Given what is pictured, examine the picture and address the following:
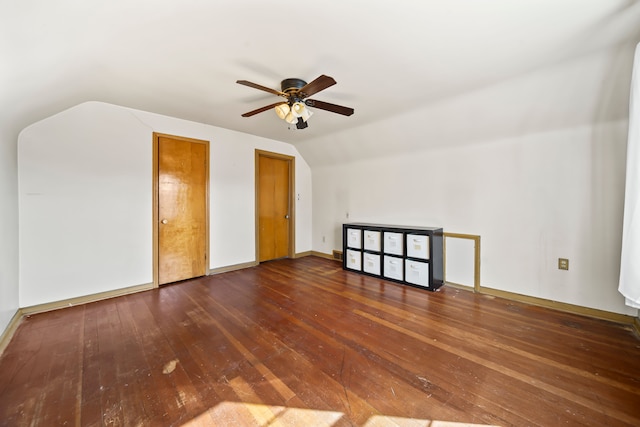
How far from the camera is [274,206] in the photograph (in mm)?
4984

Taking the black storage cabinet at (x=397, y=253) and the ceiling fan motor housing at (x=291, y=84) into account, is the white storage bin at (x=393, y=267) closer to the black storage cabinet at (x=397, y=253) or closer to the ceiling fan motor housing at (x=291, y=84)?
the black storage cabinet at (x=397, y=253)

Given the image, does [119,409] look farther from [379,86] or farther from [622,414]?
[379,86]

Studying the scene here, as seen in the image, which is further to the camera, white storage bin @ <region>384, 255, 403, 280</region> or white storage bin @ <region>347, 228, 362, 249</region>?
white storage bin @ <region>347, 228, 362, 249</region>

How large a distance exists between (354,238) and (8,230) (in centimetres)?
398

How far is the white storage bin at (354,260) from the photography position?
4102 millimetres

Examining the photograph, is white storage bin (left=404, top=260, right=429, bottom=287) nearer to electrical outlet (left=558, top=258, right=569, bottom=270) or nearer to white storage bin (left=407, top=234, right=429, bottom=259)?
white storage bin (left=407, top=234, right=429, bottom=259)

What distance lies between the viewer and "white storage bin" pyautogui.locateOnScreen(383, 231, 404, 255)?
11.8ft

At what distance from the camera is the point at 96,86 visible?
2.43m

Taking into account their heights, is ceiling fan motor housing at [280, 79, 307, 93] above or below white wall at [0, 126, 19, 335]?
above

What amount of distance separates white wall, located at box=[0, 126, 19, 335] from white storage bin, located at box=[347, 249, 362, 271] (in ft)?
12.8

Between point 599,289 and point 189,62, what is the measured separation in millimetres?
4532

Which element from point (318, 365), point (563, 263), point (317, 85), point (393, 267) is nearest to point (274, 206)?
point (393, 267)

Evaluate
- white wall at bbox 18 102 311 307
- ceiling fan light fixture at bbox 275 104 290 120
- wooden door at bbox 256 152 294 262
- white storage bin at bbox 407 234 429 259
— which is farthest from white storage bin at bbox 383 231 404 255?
white wall at bbox 18 102 311 307

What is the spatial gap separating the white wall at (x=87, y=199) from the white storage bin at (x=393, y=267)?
11.2ft
